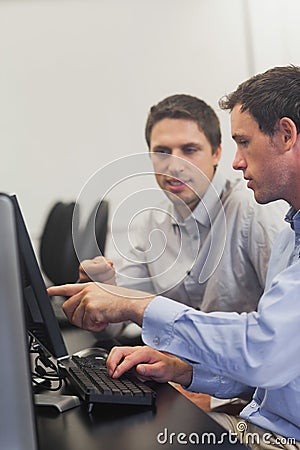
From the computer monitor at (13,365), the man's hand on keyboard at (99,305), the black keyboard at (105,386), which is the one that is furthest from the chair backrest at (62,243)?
the computer monitor at (13,365)

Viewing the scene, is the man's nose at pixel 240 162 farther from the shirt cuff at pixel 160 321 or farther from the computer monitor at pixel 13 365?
the computer monitor at pixel 13 365

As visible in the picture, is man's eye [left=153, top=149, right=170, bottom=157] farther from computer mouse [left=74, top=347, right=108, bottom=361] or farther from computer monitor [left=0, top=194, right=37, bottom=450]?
computer monitor [left=0, top=194, right=37, bottom=450]

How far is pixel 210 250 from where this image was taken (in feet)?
6.97

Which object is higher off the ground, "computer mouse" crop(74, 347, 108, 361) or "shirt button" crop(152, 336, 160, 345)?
"shirt button" crop(152, 336, 160, 345)

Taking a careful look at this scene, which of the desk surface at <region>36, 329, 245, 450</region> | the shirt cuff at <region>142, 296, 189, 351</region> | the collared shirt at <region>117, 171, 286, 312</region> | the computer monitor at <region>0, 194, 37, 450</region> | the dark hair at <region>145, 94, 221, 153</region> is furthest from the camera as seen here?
the dark hair at <region>145, 94, 221, 153</region>

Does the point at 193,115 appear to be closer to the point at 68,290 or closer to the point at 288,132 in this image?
the point at 288,132

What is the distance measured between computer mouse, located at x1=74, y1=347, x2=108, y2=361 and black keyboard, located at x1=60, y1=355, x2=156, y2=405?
0.14m

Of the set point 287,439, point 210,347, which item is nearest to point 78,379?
point 210,347

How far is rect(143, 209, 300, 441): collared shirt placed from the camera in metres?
1.16

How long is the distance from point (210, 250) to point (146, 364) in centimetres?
86

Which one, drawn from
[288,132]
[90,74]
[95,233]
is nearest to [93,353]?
[288,132]

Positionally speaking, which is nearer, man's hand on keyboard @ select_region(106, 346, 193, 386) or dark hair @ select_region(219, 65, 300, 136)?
man's hand on keyboard @ select_region(106, 346, 193, 386)

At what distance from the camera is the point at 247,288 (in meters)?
2.18

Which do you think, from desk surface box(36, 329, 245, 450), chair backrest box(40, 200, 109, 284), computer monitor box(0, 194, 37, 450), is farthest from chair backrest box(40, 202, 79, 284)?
computer monitor box(0, 194, 37, 450)
